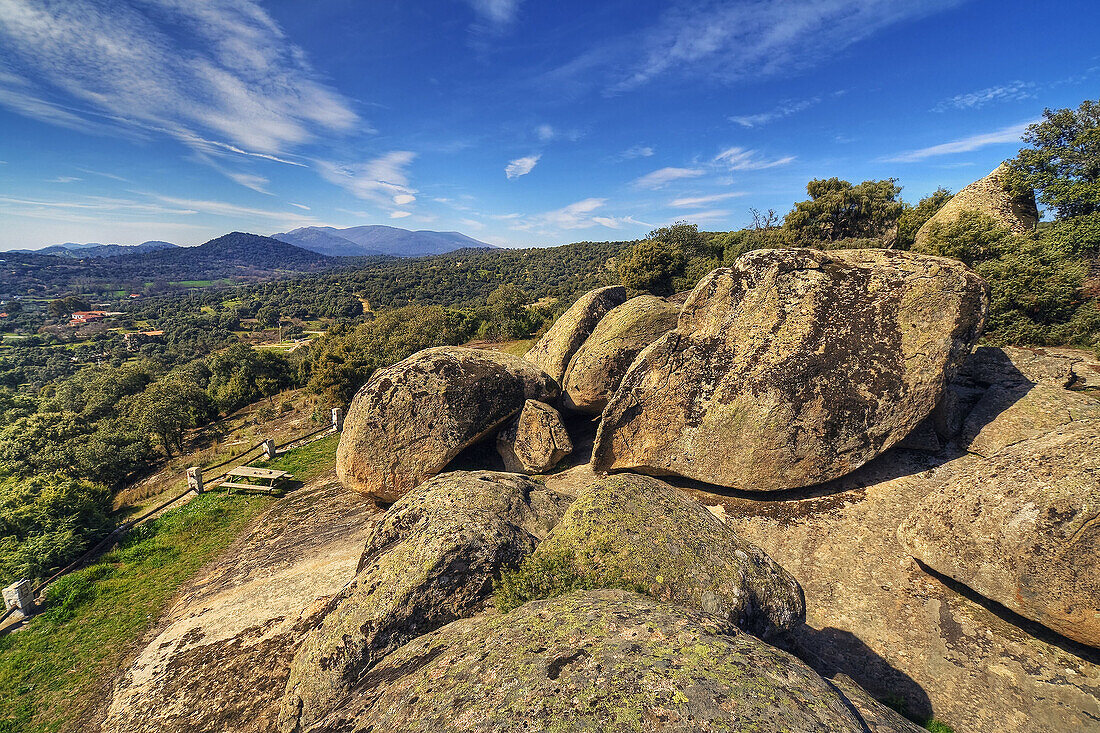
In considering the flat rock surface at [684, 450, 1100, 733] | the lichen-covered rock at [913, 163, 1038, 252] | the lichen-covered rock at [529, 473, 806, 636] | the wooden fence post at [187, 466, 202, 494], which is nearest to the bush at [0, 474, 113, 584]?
the wooden fence post at [187, 466, 202, 494]

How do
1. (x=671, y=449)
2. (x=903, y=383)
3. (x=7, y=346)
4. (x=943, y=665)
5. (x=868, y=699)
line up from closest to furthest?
(x=868, y=699)
(x=943, y=665)
(x=903, y=383)
(x=671, y=449)
(x=7, y=346)

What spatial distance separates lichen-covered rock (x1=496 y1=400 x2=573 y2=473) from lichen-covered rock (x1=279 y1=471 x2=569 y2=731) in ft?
20.0

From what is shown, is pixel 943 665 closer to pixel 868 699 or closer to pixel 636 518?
pixel 868 699

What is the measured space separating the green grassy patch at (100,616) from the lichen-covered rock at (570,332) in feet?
44.4

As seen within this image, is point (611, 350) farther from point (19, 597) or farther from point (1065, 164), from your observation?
point (1065, 164)

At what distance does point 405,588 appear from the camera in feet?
22.4

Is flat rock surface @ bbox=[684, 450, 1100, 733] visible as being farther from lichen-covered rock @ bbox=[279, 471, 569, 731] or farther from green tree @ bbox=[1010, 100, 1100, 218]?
green tree @ bbox=[1010, 100, 1100, 218]

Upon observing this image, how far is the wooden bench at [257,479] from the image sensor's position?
17062mm

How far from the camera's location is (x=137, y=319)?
15400cm

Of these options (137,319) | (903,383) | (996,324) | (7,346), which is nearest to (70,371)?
(7,346)

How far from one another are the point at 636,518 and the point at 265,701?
8579 millimetres

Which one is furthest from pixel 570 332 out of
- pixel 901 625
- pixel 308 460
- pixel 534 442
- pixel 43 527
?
pixel 43 527

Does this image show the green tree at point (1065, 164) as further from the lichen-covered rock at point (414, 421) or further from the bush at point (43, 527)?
the bush at point (43, 527)

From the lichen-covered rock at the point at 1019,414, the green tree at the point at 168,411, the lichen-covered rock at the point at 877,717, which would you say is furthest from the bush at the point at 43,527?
the lichen-covered rock at the point at 1019,414
